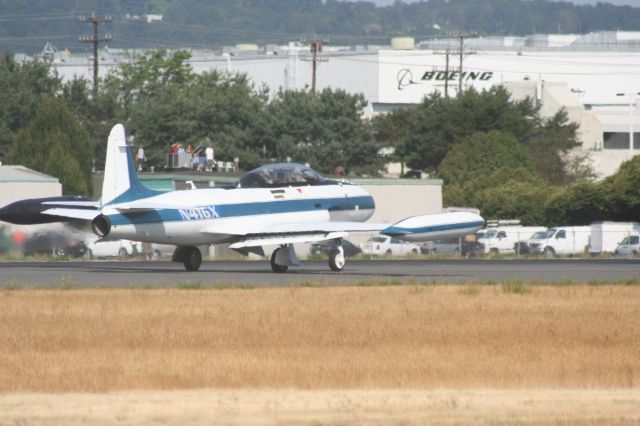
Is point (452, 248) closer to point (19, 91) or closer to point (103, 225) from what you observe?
point (103, 225)

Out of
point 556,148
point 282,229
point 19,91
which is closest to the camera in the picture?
point 282,229

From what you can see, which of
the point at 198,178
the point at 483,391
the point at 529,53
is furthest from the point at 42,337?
the point at 529,53

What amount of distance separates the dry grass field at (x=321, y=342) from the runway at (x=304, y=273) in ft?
10.9

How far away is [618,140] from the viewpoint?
136750mm

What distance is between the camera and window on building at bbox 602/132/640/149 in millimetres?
135875

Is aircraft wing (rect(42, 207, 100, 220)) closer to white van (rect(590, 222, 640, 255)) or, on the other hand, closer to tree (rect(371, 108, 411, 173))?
white van (rect(590, 222, 640, 255))

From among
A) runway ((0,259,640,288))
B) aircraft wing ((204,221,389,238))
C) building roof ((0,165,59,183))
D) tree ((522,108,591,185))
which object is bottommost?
runway ((0,259,640,288))

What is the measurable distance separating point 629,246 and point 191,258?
25861mm

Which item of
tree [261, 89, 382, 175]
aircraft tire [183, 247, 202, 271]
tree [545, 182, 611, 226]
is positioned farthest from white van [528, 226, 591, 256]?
tree [261, 89, 382, 175]

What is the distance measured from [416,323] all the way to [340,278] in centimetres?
1299

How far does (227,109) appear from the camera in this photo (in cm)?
11806

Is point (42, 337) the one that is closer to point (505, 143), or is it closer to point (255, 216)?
point (255, 216)

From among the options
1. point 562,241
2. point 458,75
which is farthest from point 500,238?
point 458,75

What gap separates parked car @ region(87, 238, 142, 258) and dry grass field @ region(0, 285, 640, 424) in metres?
22.9
